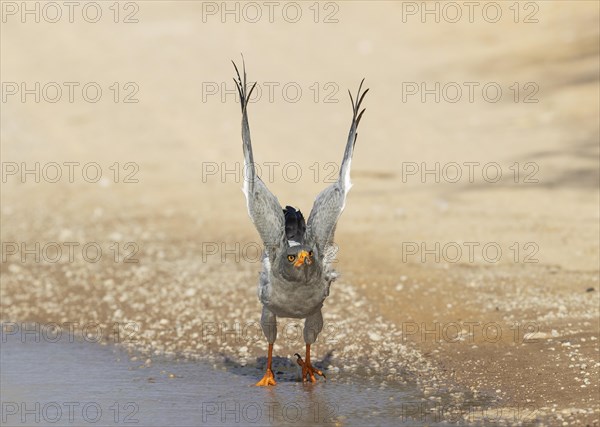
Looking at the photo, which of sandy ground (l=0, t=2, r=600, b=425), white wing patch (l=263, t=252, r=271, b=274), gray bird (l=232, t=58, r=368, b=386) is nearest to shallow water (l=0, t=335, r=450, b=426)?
sandy ground (l=0, t=2, r=600, b=425)

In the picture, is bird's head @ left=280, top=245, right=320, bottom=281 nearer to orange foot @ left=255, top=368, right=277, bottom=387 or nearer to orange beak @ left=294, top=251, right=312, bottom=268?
orange beak @ left=294, top=251, right=312, bottom=268

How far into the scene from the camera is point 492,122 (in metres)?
19.7

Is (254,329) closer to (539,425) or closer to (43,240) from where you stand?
(539,425)

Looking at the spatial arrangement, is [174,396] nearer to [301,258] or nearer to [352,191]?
[301,258]

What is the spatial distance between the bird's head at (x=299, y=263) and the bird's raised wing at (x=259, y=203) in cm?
21

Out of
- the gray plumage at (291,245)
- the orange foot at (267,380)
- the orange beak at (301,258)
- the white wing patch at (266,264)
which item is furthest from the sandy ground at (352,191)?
the orange beak at (301,258)

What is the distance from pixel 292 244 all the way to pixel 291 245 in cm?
4

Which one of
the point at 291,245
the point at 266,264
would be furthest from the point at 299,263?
the point at 266,264

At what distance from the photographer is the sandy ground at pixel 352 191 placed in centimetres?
1041

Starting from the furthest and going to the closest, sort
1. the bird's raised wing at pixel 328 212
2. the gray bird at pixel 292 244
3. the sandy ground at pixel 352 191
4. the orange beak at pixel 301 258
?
the sandy ground at pixel 352 191 → the bird's raised wing at pixel 328 212 → the gray bird at pixel 292 244 → the orange beak at pixel 301 258

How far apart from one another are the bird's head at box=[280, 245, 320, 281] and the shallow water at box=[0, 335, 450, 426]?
1.18 m

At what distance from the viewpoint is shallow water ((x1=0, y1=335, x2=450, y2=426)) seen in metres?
8.52

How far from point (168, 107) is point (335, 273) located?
16.0m

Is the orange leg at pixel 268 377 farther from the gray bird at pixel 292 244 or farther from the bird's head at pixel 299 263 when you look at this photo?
the bird's head at pixel 299 263
